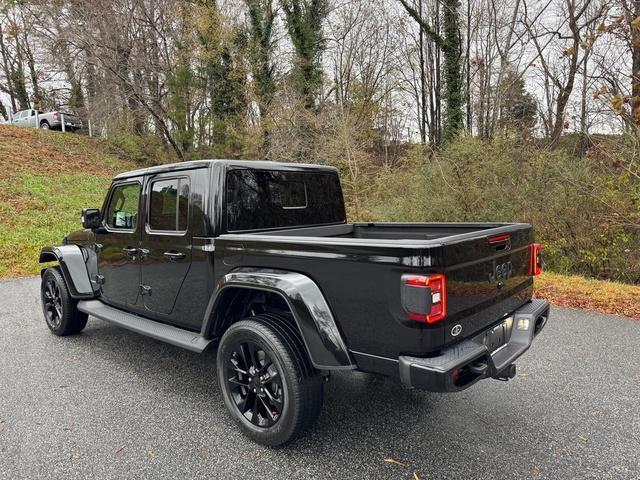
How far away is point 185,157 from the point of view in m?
19.6

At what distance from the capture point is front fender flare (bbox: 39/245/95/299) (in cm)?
442

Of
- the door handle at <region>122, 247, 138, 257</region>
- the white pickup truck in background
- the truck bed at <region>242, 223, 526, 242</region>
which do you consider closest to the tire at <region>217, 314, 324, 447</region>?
the truck bed at <region>242, 223, 526, 242</region>

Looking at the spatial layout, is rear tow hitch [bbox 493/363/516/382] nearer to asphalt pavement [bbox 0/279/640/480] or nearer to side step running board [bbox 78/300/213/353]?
asphalt pavement [bbox 0/279/640/480]

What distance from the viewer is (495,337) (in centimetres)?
276

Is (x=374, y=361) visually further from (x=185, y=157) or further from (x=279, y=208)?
(x=185, y=157)

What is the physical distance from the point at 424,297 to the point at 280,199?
1.78 metres

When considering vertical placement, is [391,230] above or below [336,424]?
above

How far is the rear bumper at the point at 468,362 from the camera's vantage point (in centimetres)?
217

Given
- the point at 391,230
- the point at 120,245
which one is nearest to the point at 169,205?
the point at 120,245

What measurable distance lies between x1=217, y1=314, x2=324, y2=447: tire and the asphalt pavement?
0.16m

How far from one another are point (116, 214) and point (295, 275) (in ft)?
8.00

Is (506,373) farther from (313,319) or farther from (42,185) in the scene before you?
(42,185)

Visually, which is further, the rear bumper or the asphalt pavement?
the asphalt pavement

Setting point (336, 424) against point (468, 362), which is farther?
point (336, 424)
